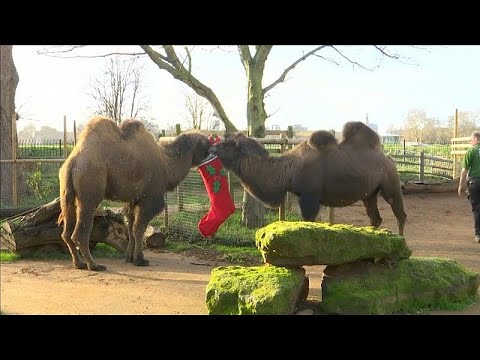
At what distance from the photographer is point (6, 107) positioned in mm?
16609

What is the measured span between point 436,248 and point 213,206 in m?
4.68

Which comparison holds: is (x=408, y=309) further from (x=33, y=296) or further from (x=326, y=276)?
(x=33, y=296)

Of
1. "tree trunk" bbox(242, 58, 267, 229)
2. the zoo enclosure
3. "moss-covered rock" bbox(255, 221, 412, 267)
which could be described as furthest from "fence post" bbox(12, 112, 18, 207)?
"moss-covered rock" bbox(255, 221, 412, 267)

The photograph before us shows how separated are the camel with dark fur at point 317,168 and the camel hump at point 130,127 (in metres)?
1.37

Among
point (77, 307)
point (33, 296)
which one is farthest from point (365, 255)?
point (33, 296)

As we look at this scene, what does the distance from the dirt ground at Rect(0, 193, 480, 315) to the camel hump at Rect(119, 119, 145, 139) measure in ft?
7.40

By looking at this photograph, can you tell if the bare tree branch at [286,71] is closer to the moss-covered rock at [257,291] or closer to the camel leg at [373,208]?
the camel leg at [373,208]

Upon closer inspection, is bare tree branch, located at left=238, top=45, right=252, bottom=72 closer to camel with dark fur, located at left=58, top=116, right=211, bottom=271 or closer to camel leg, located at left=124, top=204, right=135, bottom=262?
camel with dark fur, located at left=58, top=116, right=211, bottom=271

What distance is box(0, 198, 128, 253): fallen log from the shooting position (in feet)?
30.5

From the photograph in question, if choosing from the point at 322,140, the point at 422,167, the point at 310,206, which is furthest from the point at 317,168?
the point at 422,167

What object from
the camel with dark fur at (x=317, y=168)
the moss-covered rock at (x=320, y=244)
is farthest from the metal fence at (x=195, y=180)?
the moss-covered rock at (x=320, y=244)

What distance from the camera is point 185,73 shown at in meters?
11.6

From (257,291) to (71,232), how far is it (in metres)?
4.23

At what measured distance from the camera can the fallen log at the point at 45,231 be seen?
929 cm
